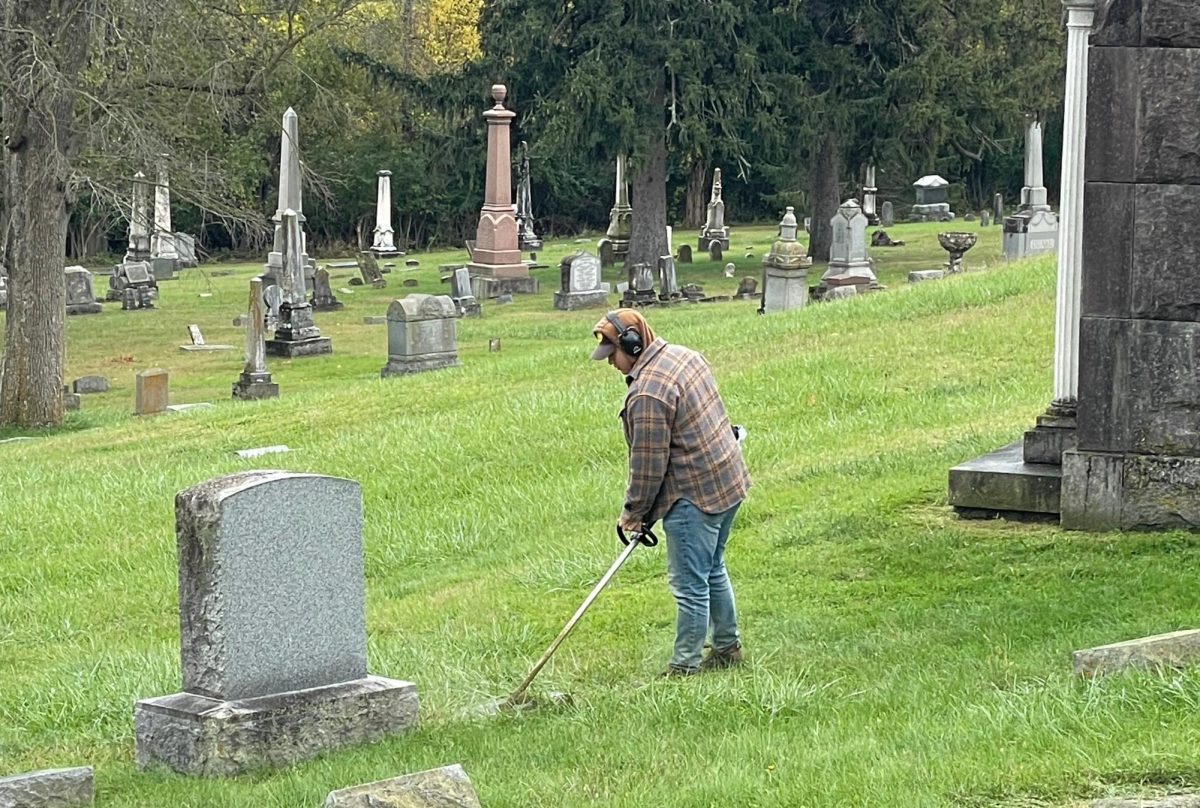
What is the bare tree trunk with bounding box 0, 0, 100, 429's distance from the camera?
21094 mm

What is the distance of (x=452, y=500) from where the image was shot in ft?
43.7

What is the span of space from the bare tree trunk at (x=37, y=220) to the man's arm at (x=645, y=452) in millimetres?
14982

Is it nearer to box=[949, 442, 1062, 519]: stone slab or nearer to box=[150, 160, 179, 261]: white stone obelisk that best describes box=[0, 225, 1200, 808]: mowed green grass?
box=[949, 442, 1062, 519]: stone slab

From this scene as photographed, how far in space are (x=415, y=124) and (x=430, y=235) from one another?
4.03 meters

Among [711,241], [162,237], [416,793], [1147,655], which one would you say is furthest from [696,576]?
[711,241]

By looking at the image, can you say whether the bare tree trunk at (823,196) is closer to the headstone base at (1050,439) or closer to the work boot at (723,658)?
the headstone base at (1050,439)

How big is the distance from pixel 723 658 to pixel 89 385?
18.7 metres

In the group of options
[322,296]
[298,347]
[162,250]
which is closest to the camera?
[298,347]

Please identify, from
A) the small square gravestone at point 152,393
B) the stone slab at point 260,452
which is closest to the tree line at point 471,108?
the small square gravestone at point 152,393

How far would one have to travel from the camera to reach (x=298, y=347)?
89.1ft

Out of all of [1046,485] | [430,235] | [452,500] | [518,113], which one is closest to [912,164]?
[518,113]

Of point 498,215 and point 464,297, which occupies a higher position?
point 498,215

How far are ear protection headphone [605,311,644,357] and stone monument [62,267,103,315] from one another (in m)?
28.9

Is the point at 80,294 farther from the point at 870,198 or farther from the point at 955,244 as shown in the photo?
the point at 870,198
